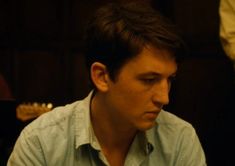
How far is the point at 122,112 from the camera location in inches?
63.7

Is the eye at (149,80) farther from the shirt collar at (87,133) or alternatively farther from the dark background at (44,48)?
the dark background at (44,48)

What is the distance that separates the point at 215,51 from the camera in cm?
343

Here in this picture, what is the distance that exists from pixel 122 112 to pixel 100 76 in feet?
0.49

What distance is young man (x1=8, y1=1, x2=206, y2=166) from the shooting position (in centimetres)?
153

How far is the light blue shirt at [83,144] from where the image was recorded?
1.61 meters

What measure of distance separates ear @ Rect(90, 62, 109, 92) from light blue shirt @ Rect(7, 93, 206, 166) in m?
0.13

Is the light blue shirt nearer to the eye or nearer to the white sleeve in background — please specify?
the eye

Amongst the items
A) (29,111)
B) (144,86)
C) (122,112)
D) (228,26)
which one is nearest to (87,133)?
(122,112)

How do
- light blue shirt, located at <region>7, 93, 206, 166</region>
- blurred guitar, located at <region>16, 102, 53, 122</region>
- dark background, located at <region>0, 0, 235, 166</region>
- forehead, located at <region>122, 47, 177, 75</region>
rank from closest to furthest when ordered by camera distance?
forehead, located at <region>122, 47, 177, 75</region>, light blue shirt, located at <region>7, 93, 206, 166</region>, blurred guitar, located at <region>16, 102, 53, 122</region>, dark background, located at <region>0, 0, 235, 166</region>

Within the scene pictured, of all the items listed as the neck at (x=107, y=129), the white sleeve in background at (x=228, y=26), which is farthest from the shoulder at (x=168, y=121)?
the white sleeve in background at (x=228, y=26)

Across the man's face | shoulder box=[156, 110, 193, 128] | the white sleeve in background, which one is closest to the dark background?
the white sleeve in background

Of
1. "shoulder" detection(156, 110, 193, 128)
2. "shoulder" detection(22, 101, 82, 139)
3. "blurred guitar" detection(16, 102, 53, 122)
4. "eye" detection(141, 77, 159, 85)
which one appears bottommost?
"blurred guitar" detection(16, 102, 53, 122)

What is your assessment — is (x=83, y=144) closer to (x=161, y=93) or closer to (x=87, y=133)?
(x=87, y=133)

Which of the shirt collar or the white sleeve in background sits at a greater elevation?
the white sleeve in background
